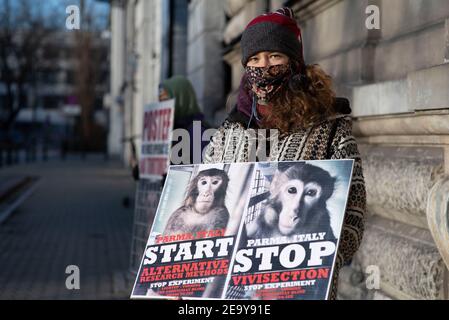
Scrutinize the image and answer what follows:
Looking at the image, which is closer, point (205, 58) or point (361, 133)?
point (361, 133)

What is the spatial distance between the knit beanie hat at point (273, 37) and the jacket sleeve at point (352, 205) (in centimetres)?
38

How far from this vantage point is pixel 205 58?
12.3 m

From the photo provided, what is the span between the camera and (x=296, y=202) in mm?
2461

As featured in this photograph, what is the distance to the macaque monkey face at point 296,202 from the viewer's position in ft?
8.02

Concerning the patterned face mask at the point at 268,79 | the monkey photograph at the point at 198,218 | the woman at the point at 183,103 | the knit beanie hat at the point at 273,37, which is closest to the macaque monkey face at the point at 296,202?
the monkey photograph at the point at 198,218

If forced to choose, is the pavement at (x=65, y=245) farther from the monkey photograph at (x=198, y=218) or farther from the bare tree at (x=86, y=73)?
the bare tree at (x=86, y=73)

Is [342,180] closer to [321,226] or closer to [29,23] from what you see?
[321,226]

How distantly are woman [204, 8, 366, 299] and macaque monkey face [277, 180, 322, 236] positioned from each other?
0.74ft

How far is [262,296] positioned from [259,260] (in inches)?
4.1

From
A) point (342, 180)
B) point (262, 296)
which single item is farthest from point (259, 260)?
point (342, 180)

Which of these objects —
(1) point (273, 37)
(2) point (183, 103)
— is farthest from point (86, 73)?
(1) point (273, 37)

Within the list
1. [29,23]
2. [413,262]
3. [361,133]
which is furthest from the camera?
[29,23]

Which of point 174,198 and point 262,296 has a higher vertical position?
point 174,198

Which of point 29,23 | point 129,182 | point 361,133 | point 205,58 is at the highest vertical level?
point 29,23
